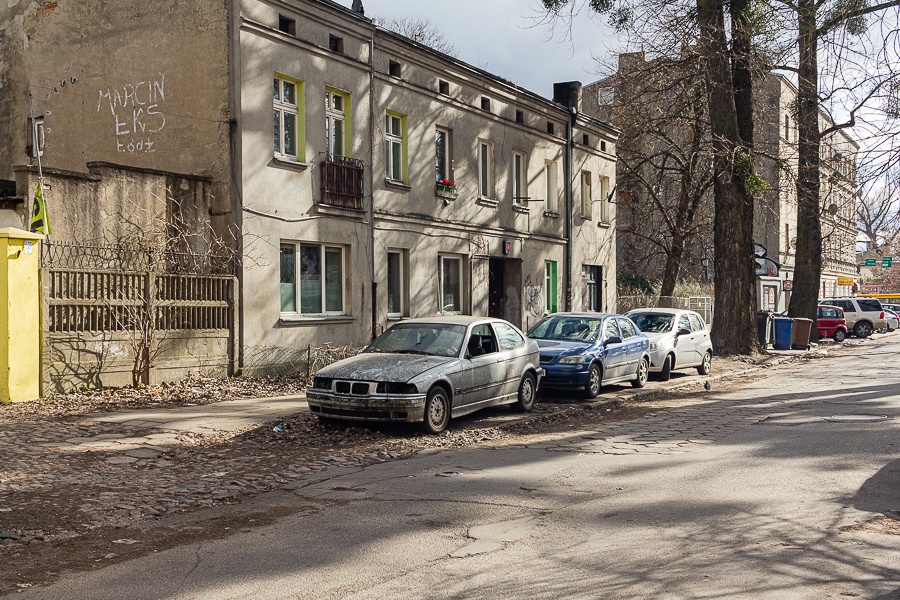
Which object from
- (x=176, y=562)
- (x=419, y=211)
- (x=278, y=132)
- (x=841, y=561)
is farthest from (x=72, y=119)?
(x=841, y=561)

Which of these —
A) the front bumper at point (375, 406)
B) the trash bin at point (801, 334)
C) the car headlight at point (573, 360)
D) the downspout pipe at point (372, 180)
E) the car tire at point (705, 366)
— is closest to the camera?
the front bumper at point (375, 406)

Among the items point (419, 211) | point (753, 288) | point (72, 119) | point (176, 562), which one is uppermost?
point (72, 119)

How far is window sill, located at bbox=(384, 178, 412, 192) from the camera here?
20.4 meters

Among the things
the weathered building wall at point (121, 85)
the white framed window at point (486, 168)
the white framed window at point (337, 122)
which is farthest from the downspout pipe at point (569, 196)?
the weathered building wall at point (121, 85)

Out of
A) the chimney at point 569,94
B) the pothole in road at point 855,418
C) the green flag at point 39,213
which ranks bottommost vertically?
the pothole in road at point 855,418

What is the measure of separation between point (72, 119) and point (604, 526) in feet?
53.4

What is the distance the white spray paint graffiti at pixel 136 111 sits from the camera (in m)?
17.6

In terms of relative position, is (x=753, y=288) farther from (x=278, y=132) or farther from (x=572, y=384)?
(x=278, y=132)

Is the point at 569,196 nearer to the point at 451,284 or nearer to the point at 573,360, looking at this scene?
the point at 451,284

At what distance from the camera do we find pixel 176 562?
19.8 ft

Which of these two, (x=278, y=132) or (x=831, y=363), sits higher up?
(x=278, y=132)

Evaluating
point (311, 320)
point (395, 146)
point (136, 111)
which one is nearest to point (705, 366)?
point (395, 146)

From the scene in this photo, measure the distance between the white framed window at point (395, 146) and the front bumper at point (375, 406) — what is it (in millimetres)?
10173

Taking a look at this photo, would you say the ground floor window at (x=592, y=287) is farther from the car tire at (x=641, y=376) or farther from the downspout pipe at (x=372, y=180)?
the car tire at (x=641, y=376)
